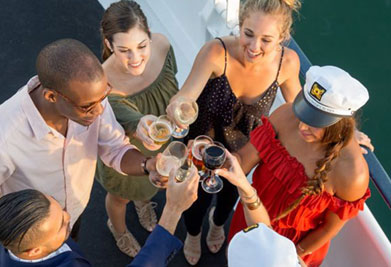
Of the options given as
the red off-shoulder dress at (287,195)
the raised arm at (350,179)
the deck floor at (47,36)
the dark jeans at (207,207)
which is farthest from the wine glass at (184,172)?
the deck floor at (47,36)

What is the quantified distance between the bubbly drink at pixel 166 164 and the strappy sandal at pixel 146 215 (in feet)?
3.90

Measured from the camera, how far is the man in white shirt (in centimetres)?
185

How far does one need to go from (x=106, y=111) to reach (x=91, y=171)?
35cm

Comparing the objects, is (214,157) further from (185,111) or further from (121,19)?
(121,19)

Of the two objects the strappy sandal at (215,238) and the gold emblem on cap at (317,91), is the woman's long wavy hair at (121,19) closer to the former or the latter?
the gold emblem on cap at (317,91)

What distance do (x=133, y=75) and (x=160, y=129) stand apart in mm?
381

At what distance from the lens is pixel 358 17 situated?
7.95 metres

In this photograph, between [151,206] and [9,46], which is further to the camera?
[9,46]

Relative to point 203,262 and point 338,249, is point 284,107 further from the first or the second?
point 203,262

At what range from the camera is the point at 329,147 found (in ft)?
6.86

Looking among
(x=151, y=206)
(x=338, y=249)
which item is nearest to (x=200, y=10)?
(x=151, y=206)

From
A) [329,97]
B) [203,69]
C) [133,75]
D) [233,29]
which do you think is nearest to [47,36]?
[233,29]

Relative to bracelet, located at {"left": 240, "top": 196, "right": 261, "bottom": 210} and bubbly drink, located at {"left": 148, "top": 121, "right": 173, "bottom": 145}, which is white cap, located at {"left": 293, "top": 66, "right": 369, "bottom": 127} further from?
bubbly drink, located at {"left": 148, "top": 121, "right": 173, "bottom": 145}

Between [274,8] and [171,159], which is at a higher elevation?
[274,8]
